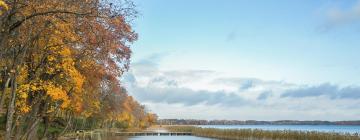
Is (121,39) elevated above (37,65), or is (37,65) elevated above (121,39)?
(121,39)

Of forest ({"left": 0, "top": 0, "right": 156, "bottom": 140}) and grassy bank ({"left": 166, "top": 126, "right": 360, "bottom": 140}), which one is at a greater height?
forest ({"left": 0, "top": 0, "right": 156, "bottom": 140})

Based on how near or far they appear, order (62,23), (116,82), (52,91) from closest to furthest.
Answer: (62,23)
(52,91)
(116,82)

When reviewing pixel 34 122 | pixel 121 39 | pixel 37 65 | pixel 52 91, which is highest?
pixel 121 39

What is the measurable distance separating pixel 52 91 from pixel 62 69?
6.21 feet

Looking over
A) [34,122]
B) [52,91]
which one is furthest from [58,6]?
[34,122]

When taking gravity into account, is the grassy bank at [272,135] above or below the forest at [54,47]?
below

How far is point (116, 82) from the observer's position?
26703 millimetres

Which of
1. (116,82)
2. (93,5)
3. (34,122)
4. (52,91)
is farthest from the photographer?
(116,82)

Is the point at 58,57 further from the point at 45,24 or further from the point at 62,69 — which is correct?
the point at 45,24

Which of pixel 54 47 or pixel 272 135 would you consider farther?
pixel 272 135

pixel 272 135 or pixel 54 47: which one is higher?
pixel 54 47

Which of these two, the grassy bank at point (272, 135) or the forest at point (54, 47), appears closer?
the forest at point (54, 47)

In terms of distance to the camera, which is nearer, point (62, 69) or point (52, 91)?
point (52, 91)

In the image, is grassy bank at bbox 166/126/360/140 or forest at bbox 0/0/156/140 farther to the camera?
grassy bank at bbox 166/126/360/140
